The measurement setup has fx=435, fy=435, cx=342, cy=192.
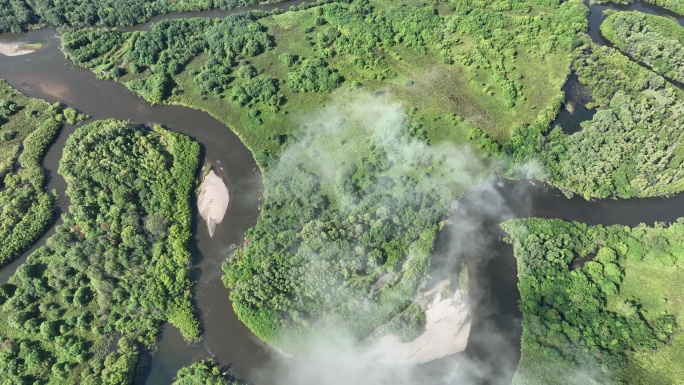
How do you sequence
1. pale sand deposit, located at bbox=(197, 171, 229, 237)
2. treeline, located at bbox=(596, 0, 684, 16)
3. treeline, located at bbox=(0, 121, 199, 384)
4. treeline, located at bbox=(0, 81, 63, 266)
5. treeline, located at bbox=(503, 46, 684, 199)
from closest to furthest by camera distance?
1. treeline, located at bbox=(0, 121, 199, 384)
2. treeline, located at bbox=(0, 81, 63, 266)
3. pale sand deposit, located at bbox=(197, 171, 229, 237)
4. treeline, located at bbox=(503, 46, 684, 199)
5. treeline, located at bbox=(596, 0, 684, 16)

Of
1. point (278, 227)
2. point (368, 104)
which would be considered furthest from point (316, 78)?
point (278, 227)

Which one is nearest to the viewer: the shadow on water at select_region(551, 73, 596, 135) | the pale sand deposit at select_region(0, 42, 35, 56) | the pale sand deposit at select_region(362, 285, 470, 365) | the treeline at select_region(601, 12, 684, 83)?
the pale sand deposit at select_region(362, 285, 470, 365)

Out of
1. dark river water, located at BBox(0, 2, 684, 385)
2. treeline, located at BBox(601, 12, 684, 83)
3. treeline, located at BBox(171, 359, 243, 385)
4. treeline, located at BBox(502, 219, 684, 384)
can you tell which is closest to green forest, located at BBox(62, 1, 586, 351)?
dark river water, located at BBox(0, 2, 684, 385)

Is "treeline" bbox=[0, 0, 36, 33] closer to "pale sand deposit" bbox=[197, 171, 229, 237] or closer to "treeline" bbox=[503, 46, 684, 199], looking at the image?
"pale sand deposit" bbox=[197, 171, 229, 237]

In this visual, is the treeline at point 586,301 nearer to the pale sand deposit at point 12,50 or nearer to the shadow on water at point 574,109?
the shadow on water at point 574,109

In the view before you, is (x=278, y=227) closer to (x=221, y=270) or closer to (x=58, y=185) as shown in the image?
(x=221, y=270)

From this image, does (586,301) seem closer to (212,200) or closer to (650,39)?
(212,200)

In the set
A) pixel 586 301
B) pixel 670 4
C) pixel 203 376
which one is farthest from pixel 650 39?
pixel 203 376

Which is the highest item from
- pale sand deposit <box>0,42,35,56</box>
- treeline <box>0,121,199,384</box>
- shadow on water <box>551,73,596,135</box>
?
pale sand deposit <box>0,42,35,56</box>
